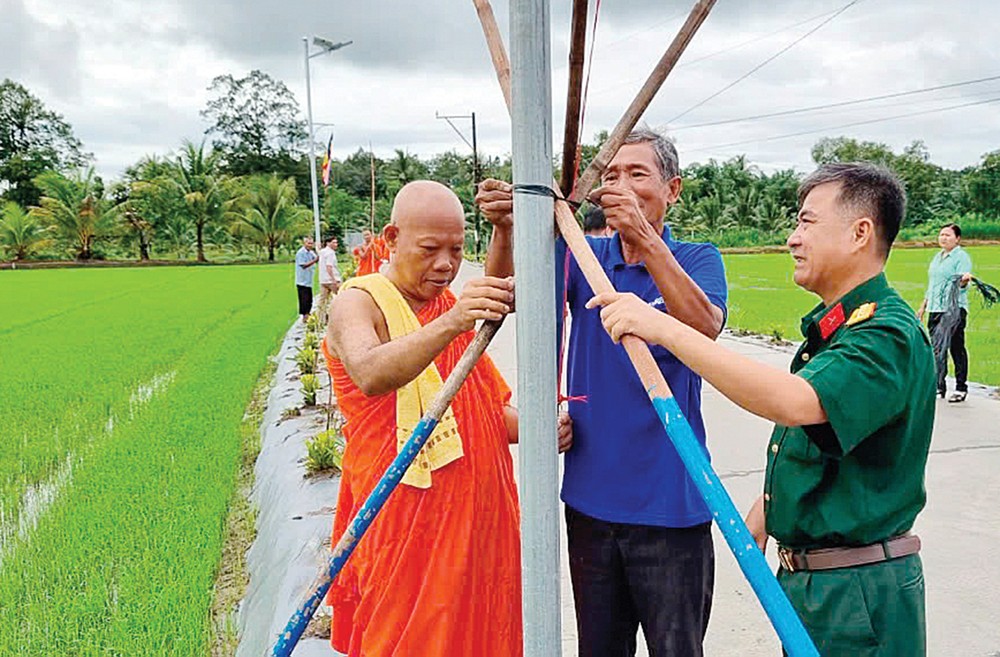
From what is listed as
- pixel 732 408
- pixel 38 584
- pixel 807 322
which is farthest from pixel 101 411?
pixel 807 322

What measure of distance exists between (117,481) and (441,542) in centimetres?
363

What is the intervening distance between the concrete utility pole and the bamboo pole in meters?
0.08

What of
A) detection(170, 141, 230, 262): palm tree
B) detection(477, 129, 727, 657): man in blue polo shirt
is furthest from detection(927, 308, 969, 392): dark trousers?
detection(170, 141, 230, 262): palm tree

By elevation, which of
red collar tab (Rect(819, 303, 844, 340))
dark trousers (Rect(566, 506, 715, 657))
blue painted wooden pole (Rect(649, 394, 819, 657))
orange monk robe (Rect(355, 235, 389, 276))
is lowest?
dark trousers (Rect(566, 506, 715, 657))

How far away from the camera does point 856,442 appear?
4.24 feet

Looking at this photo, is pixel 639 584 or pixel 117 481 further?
pixel 117 481

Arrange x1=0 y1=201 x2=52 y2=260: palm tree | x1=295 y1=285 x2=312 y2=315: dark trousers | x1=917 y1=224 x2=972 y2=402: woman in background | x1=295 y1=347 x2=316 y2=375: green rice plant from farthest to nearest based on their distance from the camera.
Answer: x1=0 y1=201 x2=52 y2=260: palm tree, x1=295 y1=285 x2=312 y2=315: dark trousers, x1=295 y1=347 x2=316 y2=375: green rice plant, x1=917 y1=224 x2=972 y2=402: woman in background

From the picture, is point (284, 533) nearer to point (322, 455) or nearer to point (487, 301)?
point (322, 455)

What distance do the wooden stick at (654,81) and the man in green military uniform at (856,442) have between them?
43 cm

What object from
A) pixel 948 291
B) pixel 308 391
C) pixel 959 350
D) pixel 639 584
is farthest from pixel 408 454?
pixel 959 350

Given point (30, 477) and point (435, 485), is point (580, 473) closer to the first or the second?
point (435, 485)

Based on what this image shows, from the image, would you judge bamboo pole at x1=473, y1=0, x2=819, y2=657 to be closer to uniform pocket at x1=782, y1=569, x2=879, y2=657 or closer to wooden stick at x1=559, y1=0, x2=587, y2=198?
wooden stick at x1=559, y1=0, x2=587, y2=198

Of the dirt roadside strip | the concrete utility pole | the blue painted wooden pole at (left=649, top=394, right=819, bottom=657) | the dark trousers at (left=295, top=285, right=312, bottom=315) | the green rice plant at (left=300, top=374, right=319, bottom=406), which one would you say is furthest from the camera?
the dark trousers at (left=295, top=285, right=312, bottom=315)

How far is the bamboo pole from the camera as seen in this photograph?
1.00 meters
